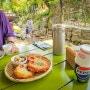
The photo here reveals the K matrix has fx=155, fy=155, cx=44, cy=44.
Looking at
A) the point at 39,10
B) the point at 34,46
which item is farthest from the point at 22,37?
the point at 34,46

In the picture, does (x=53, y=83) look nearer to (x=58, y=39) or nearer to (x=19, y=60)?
(x=19, y=60)

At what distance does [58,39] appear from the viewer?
3.80 feet

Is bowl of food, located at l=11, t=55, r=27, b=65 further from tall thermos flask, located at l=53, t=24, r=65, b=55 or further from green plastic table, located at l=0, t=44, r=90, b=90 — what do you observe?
tall thermos flask, located at l=53, t=24, r=65, b=55

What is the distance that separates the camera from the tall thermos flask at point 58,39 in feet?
3.71

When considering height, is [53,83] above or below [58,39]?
below

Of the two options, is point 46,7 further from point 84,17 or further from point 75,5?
point 84,17

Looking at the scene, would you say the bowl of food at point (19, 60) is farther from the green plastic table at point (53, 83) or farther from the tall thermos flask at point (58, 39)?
the tall thermos flask at point (58, 39)

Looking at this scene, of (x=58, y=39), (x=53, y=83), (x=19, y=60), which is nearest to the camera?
(x=53, y=83)

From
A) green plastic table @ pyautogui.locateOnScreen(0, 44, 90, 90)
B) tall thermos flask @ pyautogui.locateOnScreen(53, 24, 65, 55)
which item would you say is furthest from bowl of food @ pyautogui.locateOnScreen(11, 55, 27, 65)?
tall thermos flask @ pyautogui.locateOnScreen(53, 24, 65, 55)

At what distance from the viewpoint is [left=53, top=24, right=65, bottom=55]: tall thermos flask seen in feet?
3.71

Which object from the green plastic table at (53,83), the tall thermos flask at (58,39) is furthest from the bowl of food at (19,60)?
the tall thermos flask at (58,39)

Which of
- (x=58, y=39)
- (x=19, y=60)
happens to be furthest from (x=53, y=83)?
(x=58, y=39)

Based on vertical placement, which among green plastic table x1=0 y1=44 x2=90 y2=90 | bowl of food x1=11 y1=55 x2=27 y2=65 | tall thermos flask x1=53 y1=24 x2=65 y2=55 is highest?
tall thermos flask x1=53 y1=24 x2=65 y2=55

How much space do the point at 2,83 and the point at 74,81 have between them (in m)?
0.40
